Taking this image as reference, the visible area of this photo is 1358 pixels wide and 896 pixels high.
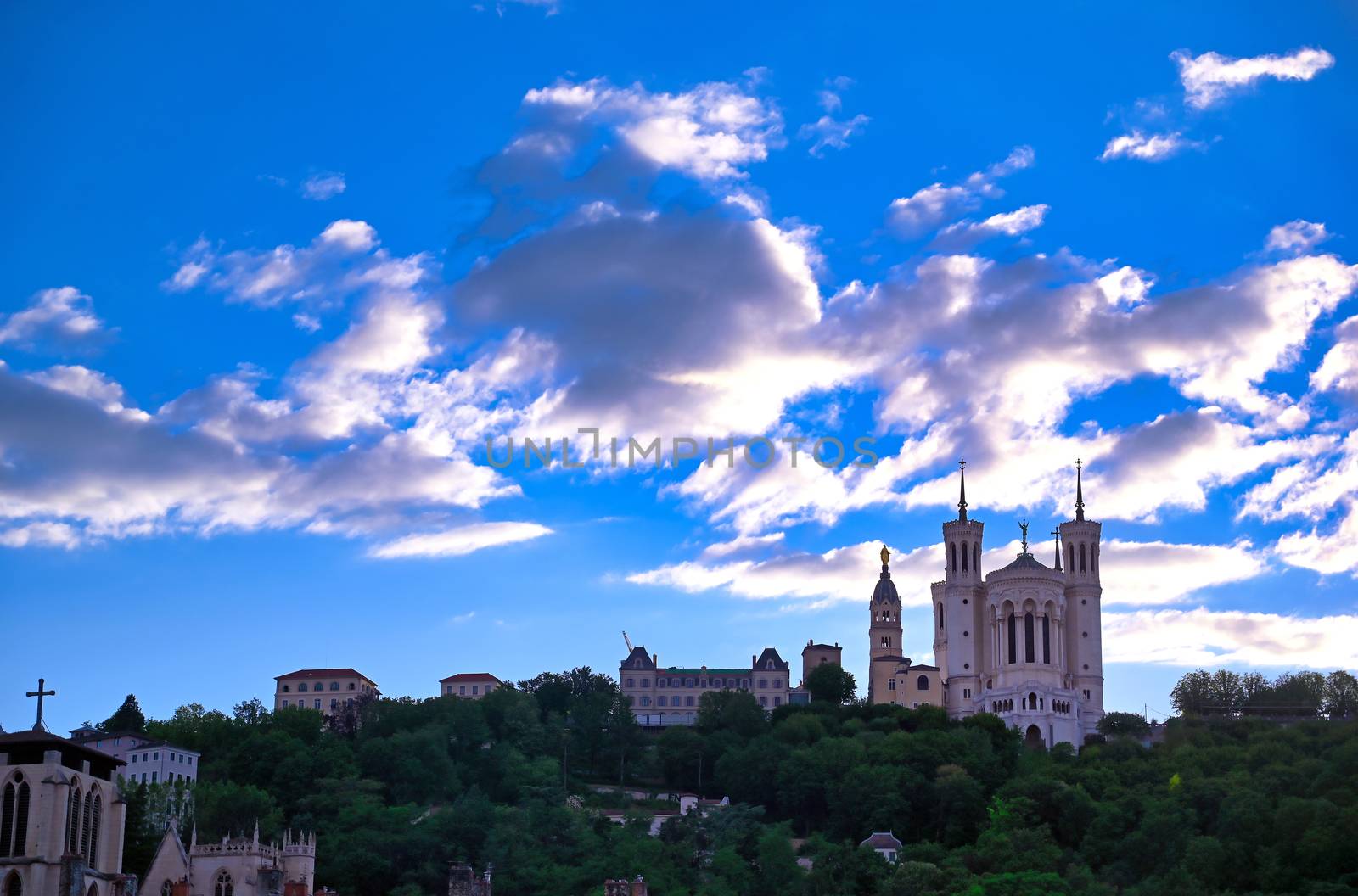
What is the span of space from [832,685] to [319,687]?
40.2 m

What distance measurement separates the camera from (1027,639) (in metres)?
128

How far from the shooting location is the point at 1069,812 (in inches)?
3836

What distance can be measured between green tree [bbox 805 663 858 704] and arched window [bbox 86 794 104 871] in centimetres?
8455

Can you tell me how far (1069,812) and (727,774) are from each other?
2351 centimetres

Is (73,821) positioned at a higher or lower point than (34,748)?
lower

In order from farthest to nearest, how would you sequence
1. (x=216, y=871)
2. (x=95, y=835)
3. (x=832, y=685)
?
(x=832, y=685)
(x=216, y=871)
(x=95, y=835)

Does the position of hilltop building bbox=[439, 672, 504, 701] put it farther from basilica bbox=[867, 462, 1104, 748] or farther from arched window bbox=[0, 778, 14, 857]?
arched window bbox=[0, 778, 14, 857]

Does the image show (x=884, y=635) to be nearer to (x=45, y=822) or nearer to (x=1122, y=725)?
(x=1122, y=725)

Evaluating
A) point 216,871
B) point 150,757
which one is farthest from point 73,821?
point 150,757

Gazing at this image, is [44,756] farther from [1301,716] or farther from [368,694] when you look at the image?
[1301,716]

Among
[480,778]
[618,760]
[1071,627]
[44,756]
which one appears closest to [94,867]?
[44,756]

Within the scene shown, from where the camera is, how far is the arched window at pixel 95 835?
2203 inches

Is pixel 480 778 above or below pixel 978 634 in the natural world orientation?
below

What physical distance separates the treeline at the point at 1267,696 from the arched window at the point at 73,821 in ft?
287
